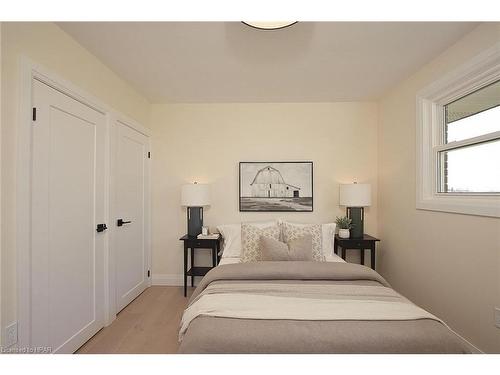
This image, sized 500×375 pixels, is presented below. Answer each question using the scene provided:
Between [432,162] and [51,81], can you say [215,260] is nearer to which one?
[51,81]

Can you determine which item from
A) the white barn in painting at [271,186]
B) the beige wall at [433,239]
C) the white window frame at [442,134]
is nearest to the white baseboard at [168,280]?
the white barn in painting at [271,186]

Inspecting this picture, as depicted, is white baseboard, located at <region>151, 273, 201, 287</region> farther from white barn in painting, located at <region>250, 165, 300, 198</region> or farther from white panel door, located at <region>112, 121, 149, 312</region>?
white barn in painting, located at <region>250, 165, 300, 198</region>

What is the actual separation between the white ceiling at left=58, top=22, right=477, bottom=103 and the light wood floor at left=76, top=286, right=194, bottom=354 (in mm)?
2570

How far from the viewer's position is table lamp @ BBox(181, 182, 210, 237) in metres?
3.11

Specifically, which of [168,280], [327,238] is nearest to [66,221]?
[168,280]

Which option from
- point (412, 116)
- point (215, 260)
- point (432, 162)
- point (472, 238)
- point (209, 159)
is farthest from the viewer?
point (209, 159)

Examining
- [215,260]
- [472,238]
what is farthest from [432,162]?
→ [215,260]

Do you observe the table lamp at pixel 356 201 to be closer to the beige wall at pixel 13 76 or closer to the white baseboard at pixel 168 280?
the white baseboard at pixel 168 280

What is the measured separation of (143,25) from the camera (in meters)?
1.77

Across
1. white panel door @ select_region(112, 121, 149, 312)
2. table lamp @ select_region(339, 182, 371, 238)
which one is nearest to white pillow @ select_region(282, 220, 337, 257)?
table lamp @ select_region(339, 182, 371, 238)

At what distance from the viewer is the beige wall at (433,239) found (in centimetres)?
178
